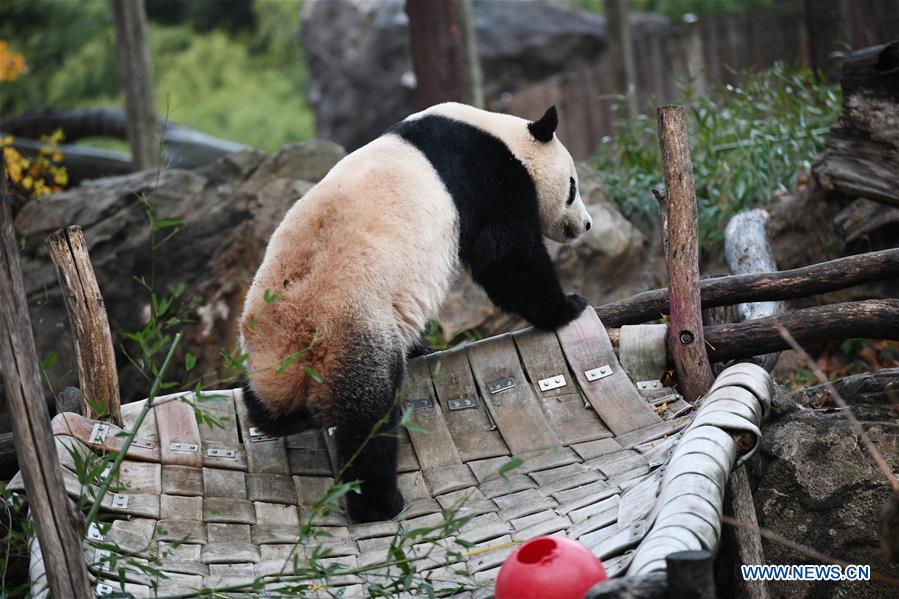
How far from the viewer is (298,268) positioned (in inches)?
118

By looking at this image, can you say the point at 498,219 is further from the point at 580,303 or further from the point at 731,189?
the point at 731,189

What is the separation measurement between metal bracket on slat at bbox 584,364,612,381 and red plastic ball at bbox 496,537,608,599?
1401 mm

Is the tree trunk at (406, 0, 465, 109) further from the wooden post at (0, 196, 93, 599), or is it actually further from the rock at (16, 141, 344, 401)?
the wooden post at (0, 196, 93, 599)

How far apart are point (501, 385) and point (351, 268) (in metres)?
0.87

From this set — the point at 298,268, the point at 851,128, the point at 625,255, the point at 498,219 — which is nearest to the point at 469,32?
the point at 625,255

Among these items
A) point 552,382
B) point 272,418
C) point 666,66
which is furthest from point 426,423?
point 666,66

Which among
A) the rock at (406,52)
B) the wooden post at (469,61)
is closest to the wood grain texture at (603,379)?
the wooden post at (469,61)

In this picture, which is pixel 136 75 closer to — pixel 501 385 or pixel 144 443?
pixel 144 443

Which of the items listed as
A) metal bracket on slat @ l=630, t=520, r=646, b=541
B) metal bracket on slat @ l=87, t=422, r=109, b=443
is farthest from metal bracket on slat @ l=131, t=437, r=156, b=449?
metal bracket on slat @ l=630, t=520, r=646, b=541

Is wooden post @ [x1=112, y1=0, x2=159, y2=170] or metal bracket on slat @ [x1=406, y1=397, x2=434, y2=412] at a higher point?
wooden post @ [x1=112, y1=0, x2=159, y2=170]

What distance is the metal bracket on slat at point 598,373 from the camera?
136 inches

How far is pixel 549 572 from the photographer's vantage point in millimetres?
1980

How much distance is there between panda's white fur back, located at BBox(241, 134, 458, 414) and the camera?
2.91m

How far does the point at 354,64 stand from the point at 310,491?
31.4 feet
